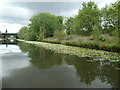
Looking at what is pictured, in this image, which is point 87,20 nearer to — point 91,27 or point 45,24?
point 91,27

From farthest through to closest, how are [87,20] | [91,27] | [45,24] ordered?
1. [45,24]
2. [91,27]
3. [87,20]

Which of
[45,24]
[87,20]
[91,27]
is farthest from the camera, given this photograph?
[45,24]

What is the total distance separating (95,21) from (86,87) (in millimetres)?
20269

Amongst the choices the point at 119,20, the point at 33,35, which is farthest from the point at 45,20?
the point at 119,20

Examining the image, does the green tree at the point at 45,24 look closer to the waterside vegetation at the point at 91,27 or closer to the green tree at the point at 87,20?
the waterside vegetation at the point at 91,27

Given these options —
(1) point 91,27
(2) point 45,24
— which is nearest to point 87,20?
(1) point 91,27

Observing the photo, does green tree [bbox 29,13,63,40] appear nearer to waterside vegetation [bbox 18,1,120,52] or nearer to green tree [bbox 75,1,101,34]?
waterside vegetation [bbox 18,1,120,52]

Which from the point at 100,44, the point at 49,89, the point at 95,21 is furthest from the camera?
the point at 95,21

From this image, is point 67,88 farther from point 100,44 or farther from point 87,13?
point 87,13

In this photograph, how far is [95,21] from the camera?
22.3 m

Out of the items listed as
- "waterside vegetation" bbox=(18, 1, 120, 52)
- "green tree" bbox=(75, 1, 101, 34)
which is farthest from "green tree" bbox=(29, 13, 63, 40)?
"green tree" bbox=(75, 1, 101, 34)

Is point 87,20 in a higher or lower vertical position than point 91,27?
higher

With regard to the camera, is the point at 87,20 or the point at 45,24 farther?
the point at 45,24

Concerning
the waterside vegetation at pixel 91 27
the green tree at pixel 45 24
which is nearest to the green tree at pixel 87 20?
the waterside vegetation at pixel 91 27
